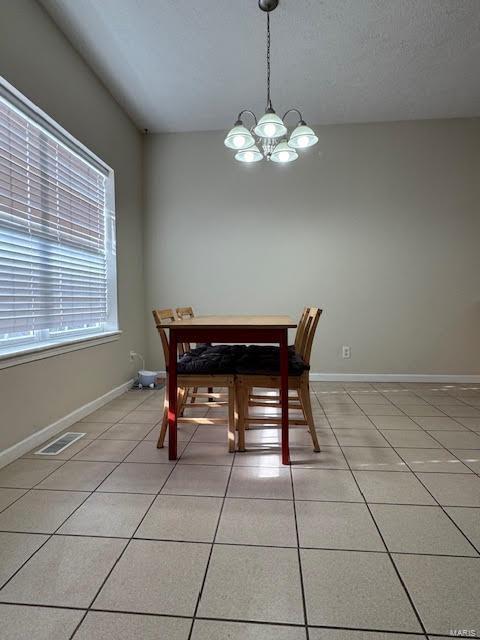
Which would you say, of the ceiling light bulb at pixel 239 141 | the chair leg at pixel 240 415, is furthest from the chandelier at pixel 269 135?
the chair leg at pixel 240 415

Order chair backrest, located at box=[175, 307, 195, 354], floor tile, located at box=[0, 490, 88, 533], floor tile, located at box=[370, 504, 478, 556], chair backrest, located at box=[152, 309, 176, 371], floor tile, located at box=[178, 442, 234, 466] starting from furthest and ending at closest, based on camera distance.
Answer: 1. chair backrest, located at box=[175, 307, 195, 354]
2. chair backrest, located at box=[152, 309, 176, 371]
3. floor tile, located at box=[178, 442, 234, 466]
4. floor tile, located at box=[0, 490, 88, 533]
5. floor tile, located at box=[370, 504, 478, 556]

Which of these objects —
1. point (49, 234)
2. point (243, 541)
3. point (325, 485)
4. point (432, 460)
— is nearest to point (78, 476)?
point (243, 541)

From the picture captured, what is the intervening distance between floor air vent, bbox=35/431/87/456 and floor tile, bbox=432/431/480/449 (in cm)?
235

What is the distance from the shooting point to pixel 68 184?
271cm

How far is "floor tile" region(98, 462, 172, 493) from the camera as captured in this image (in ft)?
5.67

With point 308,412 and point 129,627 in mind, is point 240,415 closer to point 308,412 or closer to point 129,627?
point 308,412

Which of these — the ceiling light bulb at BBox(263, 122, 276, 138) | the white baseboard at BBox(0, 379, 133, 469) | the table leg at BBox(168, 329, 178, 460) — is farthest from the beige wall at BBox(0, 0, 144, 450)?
the ceiling light bulb at BBox(263, 122, 276, 138)

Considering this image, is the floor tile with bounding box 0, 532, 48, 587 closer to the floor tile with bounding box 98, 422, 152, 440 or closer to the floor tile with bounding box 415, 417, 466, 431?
the floor tile with bounding box 98, 422, 152, 440

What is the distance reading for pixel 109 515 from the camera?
4.92ft

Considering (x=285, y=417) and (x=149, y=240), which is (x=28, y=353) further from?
(x=149, y=240)

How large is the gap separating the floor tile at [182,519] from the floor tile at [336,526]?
1.18 feet

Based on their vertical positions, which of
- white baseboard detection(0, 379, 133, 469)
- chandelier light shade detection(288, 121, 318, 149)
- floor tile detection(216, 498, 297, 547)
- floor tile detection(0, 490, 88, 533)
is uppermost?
chandelier light shade detection(288, 121, 318, 149)

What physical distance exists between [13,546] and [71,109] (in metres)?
2.75

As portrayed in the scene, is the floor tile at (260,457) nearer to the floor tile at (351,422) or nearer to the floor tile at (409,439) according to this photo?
the floor tile at (351,422)
